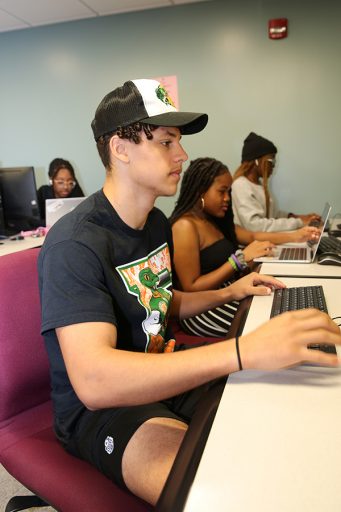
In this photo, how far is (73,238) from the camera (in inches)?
31.7

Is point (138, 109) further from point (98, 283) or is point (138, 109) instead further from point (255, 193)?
point (255, 193)

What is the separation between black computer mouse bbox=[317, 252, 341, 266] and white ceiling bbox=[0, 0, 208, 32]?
8.39 ft

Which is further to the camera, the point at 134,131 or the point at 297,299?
the point at 297,299

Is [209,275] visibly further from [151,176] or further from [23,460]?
[23,460]

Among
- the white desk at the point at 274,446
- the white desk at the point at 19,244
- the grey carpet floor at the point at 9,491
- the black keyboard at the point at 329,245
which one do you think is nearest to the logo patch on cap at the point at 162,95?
the white desk at the point at 274,446

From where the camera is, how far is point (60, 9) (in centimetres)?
315

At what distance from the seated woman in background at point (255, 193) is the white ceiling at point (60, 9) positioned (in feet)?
4.58

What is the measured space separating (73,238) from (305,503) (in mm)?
595

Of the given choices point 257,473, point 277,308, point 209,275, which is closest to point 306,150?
point 209,275

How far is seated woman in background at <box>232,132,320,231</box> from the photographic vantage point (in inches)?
100

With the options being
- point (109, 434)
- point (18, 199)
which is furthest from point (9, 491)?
point (18, 199)

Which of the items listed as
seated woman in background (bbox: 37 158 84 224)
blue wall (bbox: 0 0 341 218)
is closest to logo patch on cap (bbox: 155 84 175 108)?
blue wall (bbox: 0 0 341 218)

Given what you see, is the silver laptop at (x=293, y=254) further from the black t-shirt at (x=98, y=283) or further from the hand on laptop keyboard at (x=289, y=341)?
the hand on laptop keyboard at (x=289, y=341)

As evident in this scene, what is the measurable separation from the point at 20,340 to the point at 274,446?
67cm
